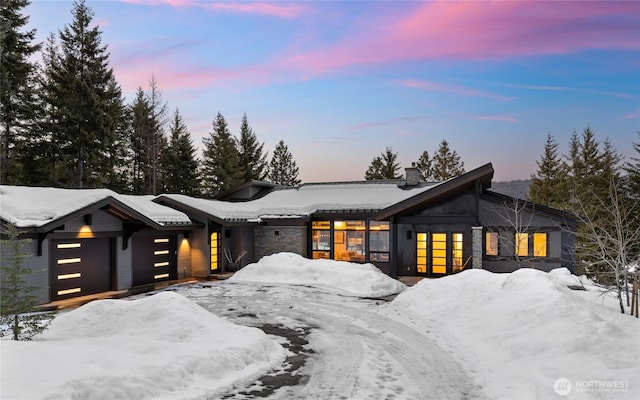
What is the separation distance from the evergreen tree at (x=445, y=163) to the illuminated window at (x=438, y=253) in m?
36.1

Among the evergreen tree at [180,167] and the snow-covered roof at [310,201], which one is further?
the evergreen tree at [180,167]

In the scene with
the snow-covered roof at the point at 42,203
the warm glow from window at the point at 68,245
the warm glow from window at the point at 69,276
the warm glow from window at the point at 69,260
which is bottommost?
the warm glow from window at the point at 69,276

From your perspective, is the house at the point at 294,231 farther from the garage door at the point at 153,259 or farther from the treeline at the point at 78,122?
the treeline at the point at 78,122

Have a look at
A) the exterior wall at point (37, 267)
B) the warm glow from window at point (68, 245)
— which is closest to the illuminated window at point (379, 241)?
the warm glow from window at point (68, 245)

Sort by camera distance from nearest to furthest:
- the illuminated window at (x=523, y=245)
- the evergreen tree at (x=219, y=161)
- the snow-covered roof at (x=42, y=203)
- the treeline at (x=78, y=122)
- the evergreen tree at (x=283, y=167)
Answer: the snow-covered roof at (x=42, y=203), the illuminated window at (x=523, y=245), the treeline at (x=78, y=122), the evergreen tree at (x=219, y=161), the evergreen tree at (x=283, y=167)

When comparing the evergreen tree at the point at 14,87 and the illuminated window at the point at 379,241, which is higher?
the evergreen tree at the point at 14,87

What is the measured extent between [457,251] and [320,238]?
756cm

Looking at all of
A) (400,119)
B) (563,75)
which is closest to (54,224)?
(563,75)

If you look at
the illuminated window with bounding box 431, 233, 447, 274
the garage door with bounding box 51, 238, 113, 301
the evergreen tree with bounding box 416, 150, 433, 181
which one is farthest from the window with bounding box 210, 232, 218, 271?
the evergreen tree with bounding box 416, 150, 433, 181

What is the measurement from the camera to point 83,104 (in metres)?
29.8

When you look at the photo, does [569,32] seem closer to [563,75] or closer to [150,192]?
[563,75]

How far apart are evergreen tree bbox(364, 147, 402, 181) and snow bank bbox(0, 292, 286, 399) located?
4187 cm

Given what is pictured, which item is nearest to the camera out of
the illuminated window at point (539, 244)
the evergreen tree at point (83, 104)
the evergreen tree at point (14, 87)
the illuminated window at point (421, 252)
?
the illuminated window at point (539, 244)

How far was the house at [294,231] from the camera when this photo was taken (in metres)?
14.9
